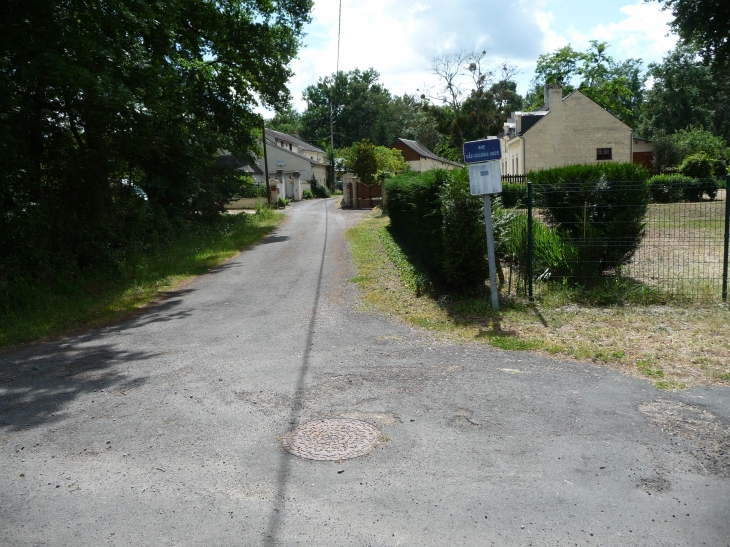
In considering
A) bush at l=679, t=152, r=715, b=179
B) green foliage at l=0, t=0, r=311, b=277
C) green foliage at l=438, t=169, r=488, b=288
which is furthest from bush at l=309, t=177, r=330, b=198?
green foliage at l=438, t=169, r=488, b=288

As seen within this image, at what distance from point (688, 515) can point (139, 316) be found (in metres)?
9.86

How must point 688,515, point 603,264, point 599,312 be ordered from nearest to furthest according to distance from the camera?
point 688,515 → point 599,312 → point 603,264

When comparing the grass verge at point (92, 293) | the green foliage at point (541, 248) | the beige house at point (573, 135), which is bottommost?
the grass verge at point (92, 293)

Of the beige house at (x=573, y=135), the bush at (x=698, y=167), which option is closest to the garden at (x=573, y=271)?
the bush at (x=698, y=167)

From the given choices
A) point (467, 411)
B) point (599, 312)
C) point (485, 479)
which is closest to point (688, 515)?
point (485, 479)

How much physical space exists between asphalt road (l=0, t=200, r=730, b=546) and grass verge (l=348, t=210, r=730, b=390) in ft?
1.48

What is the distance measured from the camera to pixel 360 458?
4723 millimetres

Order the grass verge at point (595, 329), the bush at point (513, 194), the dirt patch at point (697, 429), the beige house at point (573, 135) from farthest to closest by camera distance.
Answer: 1. the beige house at point (573, 135)
2. the bush at point (513, 194)
3. the grass verge at point (595, 329)
4. the dirt patch at point (697, 429)

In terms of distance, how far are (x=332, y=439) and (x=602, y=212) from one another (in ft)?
24.8

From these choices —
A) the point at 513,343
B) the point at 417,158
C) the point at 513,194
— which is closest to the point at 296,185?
the point at 417,158

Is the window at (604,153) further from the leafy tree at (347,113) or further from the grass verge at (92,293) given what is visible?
the leafy tree at (347,113)

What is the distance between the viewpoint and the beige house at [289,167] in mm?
59222

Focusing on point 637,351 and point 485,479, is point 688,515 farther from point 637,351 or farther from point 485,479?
point 637,351

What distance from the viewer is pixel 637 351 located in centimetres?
743
